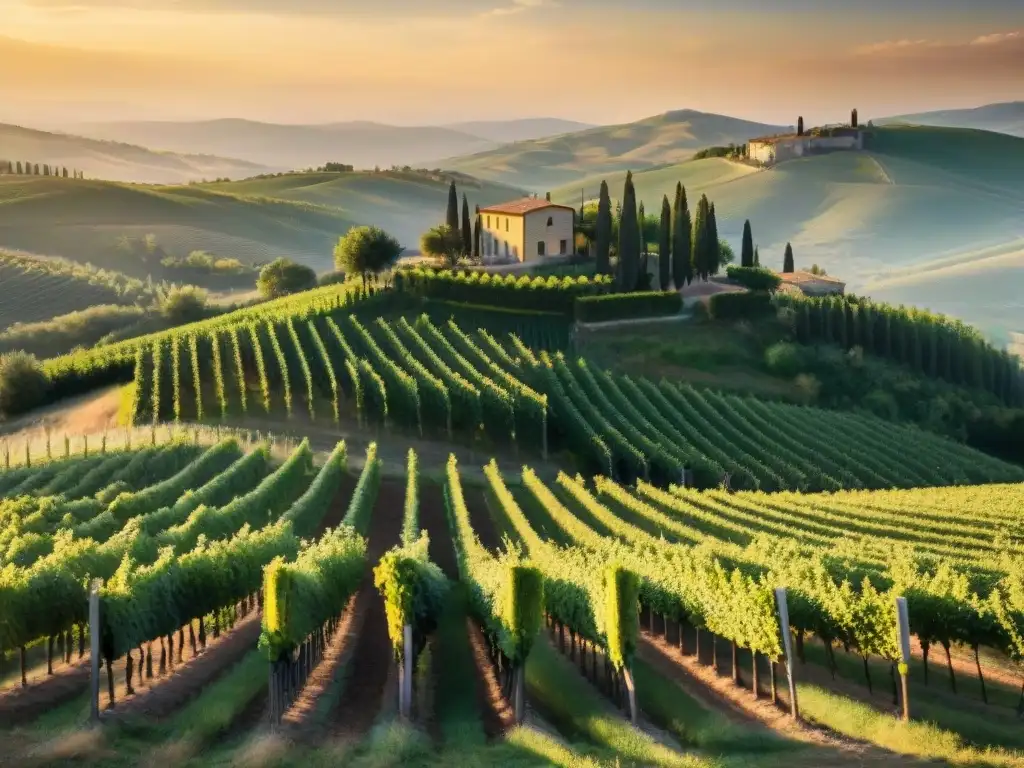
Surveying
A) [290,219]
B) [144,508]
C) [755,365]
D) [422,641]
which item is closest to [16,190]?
[290,219]

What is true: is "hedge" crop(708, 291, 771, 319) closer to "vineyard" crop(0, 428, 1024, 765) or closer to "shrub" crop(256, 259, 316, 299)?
"shrub" crop(256, 259, 316, 299)

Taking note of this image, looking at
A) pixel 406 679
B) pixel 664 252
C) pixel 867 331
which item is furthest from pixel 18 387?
pixel 867 331

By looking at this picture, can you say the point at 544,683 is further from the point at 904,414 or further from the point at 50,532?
the point at 904,414

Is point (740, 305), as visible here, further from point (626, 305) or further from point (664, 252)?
point (626, 305)

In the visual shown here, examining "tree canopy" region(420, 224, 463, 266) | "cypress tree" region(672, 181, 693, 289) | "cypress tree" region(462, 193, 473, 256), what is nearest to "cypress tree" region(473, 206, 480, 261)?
"cypress tree" region(462, 193, 473, 256)

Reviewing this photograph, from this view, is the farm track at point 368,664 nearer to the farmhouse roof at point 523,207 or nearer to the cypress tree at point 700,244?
the farmhouse roof at point 523,207

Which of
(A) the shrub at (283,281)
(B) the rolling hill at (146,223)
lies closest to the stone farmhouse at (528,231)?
(A) the shrub at (283,281)
